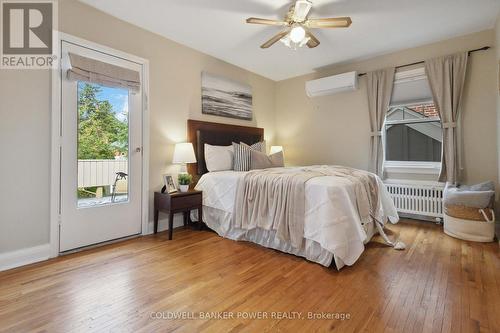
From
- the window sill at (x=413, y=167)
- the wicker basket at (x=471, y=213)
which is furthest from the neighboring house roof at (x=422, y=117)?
the wicker basket at (x=471, y=213)

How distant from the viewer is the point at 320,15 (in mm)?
2754

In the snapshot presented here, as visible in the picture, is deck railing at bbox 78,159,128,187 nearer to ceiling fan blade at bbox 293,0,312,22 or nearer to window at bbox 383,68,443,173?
ceiling fan blade at bbox 293,0,312,22

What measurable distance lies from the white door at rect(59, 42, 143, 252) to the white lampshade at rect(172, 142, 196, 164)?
0.44 meters

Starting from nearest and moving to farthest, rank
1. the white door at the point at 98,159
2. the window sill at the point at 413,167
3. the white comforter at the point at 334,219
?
1. the white comforter at the point at 334,219
2. the white door at the point at 98,159
3. the window sill at the point at 413,167

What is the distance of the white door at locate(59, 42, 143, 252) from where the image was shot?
244 centimetres

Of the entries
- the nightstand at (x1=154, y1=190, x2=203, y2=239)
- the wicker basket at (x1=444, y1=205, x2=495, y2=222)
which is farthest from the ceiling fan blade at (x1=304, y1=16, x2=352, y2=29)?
the wicker basket at (x1=444, y1=205, x2=495, y2=222)

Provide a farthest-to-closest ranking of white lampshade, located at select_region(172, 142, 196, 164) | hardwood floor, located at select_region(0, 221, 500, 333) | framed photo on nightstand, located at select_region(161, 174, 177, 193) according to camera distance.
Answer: white lampshade, located at select_region(172, 142, 196, 164) < framed photo on nightstand, located at select_region(161, 174, 177, 193) < hardwood floor, located at select_region(0, 221, 500, 333)

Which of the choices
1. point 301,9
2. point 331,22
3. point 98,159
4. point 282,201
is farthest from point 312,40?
point 98,159

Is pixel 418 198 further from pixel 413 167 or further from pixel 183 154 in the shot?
pixel 183 154

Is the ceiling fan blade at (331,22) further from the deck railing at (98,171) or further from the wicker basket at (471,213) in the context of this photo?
the deck railing at (98,171)

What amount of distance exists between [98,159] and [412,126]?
14.1 feet

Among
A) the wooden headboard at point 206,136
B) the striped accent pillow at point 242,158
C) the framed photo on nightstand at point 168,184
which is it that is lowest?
the framed photo on nightstand at point 168,184

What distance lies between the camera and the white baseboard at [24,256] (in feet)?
6.88

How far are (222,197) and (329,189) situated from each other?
4.52 feet
